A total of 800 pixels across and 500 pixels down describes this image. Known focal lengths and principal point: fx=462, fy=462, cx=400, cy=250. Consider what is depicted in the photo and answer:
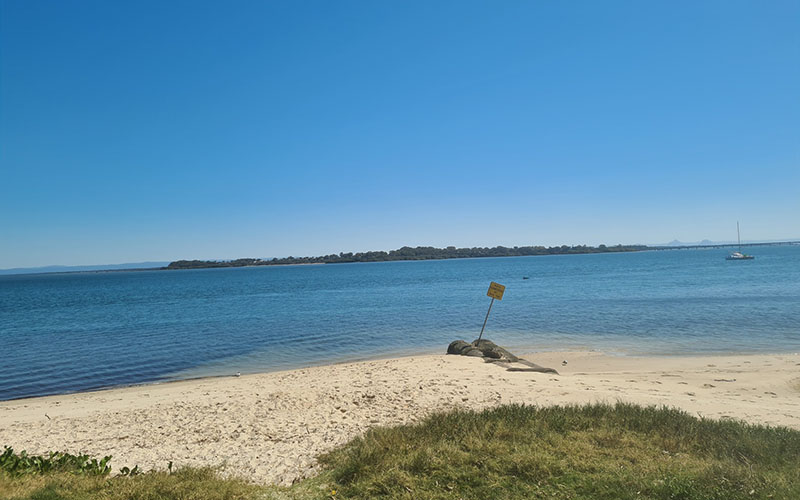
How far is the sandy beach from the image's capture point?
849 centimetres

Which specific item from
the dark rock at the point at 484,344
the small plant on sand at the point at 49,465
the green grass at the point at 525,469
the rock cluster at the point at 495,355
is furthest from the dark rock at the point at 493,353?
the small plant on sand at the point at 49,465

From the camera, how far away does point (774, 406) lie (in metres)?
10.6

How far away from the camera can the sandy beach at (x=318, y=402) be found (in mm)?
8492

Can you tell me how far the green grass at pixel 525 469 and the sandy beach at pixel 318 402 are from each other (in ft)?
3.79

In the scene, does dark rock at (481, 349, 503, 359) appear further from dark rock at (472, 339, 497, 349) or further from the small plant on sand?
the small plant on sand

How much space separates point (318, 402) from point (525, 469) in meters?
6.61

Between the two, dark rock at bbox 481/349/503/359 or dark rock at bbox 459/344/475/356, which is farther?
dark rock at bbox 459/344/475/356

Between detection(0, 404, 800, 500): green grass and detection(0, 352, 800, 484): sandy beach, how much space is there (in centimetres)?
116

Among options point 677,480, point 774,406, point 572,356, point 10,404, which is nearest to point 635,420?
point 677,480

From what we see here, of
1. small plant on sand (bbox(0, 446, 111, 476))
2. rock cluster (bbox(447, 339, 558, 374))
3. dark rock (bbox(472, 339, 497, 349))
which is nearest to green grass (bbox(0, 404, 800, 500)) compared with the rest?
small plant on sand (bbox(0, 446, 111, 476))

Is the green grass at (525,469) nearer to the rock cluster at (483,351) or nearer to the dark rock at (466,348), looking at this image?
the rock cluster at (483,351)

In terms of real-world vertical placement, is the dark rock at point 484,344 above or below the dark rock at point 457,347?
above

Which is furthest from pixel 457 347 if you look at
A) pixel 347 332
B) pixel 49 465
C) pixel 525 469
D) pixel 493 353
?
pixel 49 465

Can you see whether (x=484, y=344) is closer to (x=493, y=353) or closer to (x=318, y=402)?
(x=493, y=353)
